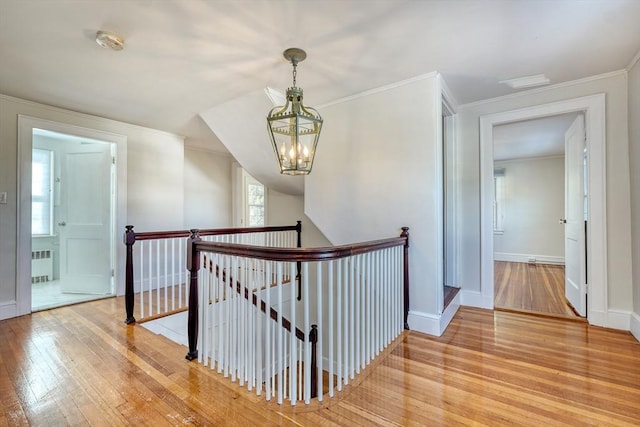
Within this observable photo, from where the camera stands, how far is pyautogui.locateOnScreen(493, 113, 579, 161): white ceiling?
4.19m

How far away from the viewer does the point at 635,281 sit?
2.65 m

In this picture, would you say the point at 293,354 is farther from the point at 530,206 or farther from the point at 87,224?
the point at 530,206

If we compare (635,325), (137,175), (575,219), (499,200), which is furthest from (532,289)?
(137,175)

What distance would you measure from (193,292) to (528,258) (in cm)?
715

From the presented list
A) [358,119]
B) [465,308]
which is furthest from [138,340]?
[465,308]

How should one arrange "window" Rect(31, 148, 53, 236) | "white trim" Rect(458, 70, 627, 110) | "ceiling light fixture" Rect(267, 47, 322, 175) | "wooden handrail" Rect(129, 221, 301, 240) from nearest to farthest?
"ceiling light fixture" Rect(267, 47, 322, 175) → "white trim" Rect(458, 70, 627, 110) → "wooden handrail" Rect(129, 221, 301, 240) → "window" Rect(31, 148, 53, 236)

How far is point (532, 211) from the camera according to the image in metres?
6.58

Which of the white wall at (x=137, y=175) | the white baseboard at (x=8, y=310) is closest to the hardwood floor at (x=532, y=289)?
the white wall at (x=137, y=175)

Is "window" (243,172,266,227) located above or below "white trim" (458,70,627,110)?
below

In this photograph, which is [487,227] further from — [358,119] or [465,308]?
[358,119]

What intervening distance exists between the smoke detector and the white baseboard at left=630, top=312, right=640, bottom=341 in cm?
478

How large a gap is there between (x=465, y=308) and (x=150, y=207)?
14.9 feet

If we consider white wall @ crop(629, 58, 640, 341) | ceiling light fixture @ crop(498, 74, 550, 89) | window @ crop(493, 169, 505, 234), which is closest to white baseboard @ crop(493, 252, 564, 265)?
window @ crop(493, 169, 505, 234)

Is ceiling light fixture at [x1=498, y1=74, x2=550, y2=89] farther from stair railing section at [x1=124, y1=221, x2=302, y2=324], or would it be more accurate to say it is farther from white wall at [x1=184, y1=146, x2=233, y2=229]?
white wall at [x1=184, y1=146, x2=233, y2=229]
